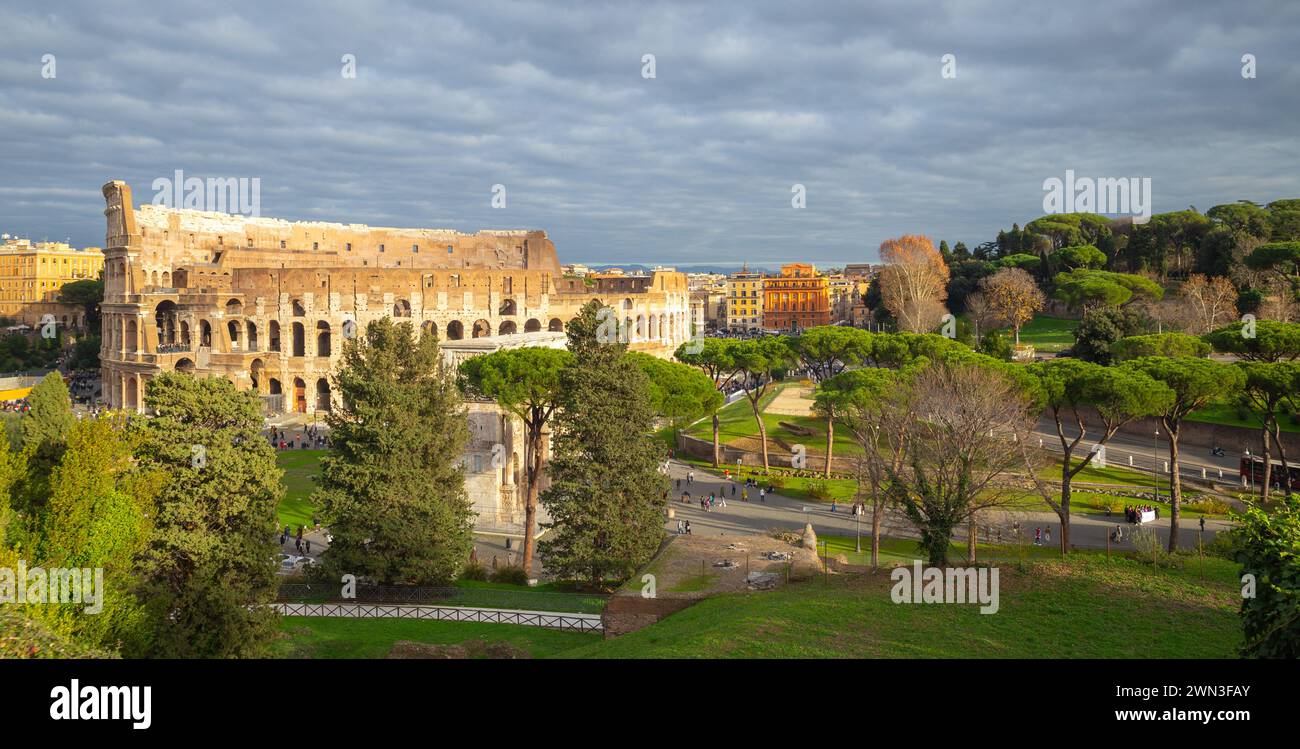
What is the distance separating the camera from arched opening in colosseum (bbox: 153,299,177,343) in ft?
172

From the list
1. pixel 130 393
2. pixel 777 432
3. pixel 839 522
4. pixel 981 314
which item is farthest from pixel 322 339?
pixel 981 314

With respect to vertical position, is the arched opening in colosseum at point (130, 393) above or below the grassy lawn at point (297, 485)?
above

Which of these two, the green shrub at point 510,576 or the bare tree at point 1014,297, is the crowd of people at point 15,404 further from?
the bare tree at point 1014,297

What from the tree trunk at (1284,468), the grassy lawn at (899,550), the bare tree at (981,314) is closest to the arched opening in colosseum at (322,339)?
the grassy lawn at (899,550)

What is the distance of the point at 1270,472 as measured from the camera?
24.9 meters

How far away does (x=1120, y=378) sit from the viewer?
19766 mm

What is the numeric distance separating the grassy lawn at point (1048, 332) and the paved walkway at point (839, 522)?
2648 cm

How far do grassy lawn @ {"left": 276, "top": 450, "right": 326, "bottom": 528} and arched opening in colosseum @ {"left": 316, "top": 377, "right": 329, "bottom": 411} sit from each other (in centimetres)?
1555

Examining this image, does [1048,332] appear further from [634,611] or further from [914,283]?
[634,611]

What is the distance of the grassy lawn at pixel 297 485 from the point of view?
23.5m

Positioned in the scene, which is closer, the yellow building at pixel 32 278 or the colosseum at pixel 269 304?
the colosseum at pixel 269 304
